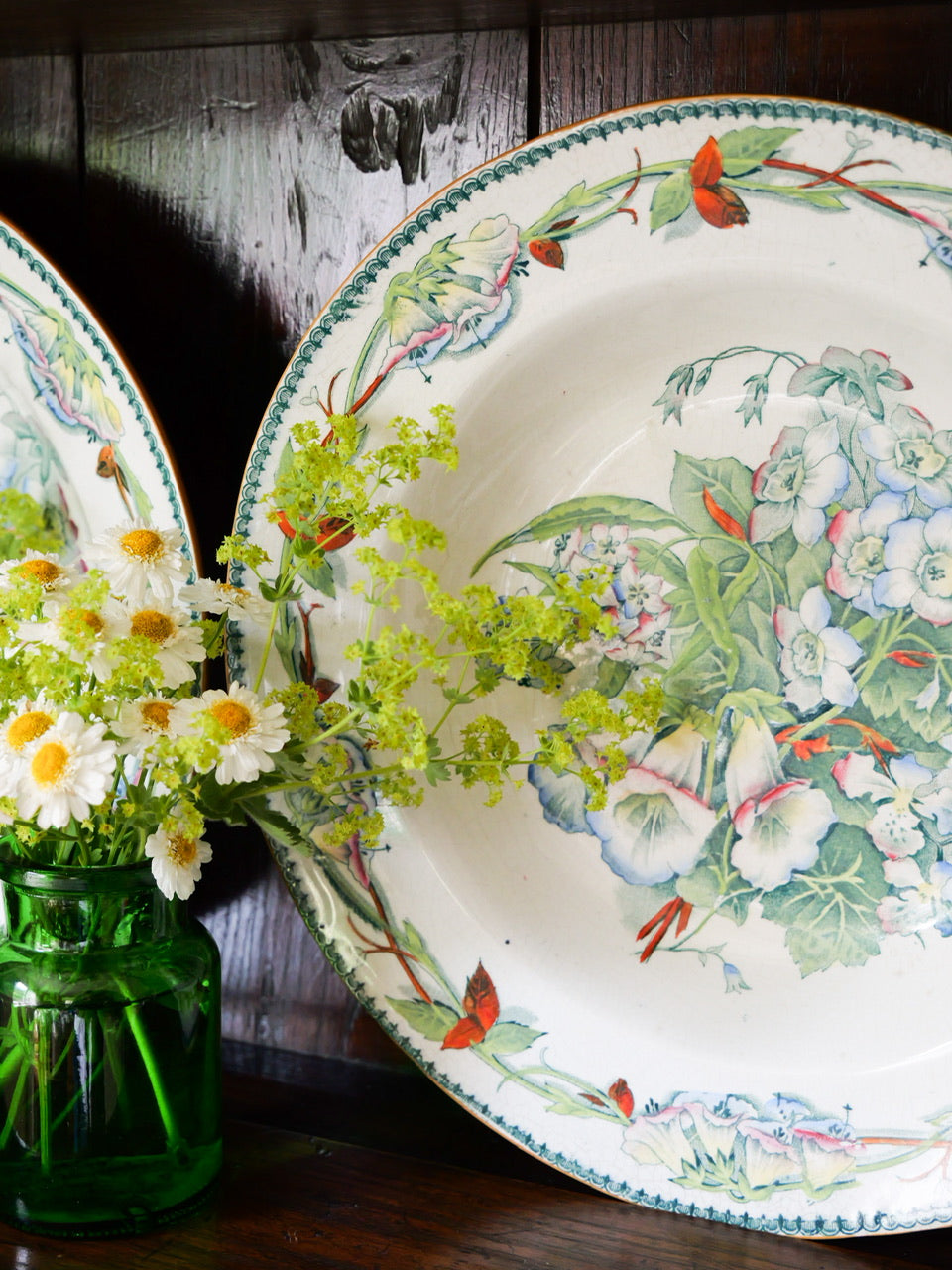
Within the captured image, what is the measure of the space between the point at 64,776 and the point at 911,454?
0.40m

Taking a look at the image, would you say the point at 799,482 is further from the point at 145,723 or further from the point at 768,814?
the point at 145,723

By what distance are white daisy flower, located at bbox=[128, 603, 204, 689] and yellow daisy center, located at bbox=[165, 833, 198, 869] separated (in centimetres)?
7

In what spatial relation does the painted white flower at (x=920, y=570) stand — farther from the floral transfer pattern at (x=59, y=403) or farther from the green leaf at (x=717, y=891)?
the floral transfer pattern at (x=59, y=403)

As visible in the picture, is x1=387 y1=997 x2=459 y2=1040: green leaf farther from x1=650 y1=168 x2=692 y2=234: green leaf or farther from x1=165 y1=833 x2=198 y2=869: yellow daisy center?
x1=650 y1=168 x2=692 y2=234: green leaf

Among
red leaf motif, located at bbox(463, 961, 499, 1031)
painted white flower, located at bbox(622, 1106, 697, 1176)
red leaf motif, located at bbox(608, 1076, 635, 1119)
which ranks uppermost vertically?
red leaf motif, located at bbox(463, 961, 499, 1031)

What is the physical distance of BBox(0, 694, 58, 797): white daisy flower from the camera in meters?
0.45

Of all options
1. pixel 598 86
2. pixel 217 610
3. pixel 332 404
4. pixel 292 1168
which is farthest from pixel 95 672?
pixel 598 86

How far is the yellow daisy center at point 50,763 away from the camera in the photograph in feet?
1.46

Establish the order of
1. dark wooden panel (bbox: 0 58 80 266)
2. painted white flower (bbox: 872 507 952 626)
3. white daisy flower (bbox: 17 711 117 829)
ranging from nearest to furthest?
1. white daisy flower (bbox: 17 711 117 829)
2. painted white flower (bbox: 872 507 952 626)
3. dark wooden panel (bbox: 0 58 80 266)

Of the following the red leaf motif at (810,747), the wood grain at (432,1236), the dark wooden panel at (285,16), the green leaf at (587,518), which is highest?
the dark wooden panel at (285,16)

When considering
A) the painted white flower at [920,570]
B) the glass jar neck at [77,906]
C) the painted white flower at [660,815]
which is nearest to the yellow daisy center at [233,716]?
the glass jar neck at [77,906]

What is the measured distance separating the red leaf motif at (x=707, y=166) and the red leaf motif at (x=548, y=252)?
67mm

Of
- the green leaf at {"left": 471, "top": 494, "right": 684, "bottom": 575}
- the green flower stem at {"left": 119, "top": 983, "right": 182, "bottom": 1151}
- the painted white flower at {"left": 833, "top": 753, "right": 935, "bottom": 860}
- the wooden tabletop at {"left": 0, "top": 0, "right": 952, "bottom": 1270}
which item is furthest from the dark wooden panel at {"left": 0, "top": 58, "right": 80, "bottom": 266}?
the painted white flower at {"left": 833, "top": 753, "right": 935, "bottom": 860}

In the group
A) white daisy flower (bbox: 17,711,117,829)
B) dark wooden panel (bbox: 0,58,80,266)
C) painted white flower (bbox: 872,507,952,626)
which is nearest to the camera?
white daisy flower (bbox: 17,711,117,829)
